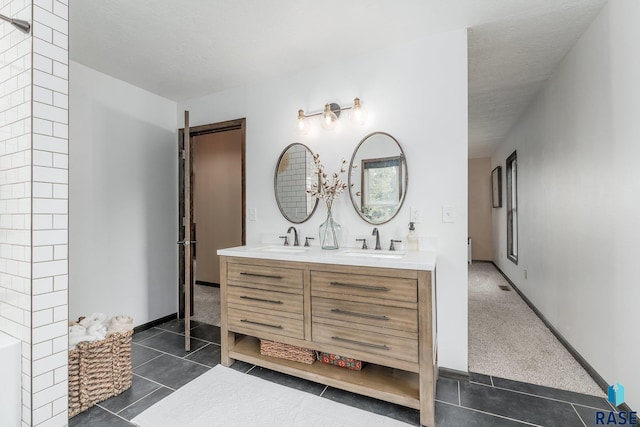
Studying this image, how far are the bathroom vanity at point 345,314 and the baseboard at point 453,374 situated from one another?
26 centimetres

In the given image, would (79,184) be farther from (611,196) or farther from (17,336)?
(611,196)

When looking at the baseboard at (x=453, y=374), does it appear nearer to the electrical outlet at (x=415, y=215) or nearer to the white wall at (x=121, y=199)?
the electrical outlet at (x=415, y=215)

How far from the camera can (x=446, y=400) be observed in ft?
6.35

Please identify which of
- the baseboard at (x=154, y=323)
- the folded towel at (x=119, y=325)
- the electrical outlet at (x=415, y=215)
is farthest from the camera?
the baseboard at (x=154, y=323)

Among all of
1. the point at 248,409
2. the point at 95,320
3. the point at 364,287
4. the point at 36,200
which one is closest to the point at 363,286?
the point at 364,287

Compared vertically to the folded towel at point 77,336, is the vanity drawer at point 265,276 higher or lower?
higher

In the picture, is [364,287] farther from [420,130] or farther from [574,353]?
[574,353]

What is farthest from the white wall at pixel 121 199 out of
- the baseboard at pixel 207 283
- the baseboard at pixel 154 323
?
the baseboard at pixel 207 283

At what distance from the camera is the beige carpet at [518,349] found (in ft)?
7.06

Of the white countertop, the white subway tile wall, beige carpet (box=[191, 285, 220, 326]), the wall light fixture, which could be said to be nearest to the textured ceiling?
the wall light fixture

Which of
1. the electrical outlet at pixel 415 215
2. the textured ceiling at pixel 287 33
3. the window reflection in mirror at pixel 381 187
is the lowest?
the electrical outlet at pixel 415 215

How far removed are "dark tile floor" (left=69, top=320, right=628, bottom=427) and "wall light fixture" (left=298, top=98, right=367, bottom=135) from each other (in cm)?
205

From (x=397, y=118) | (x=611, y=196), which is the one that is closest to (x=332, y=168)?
(x=397, y=118)

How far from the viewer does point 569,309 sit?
2.55 m
